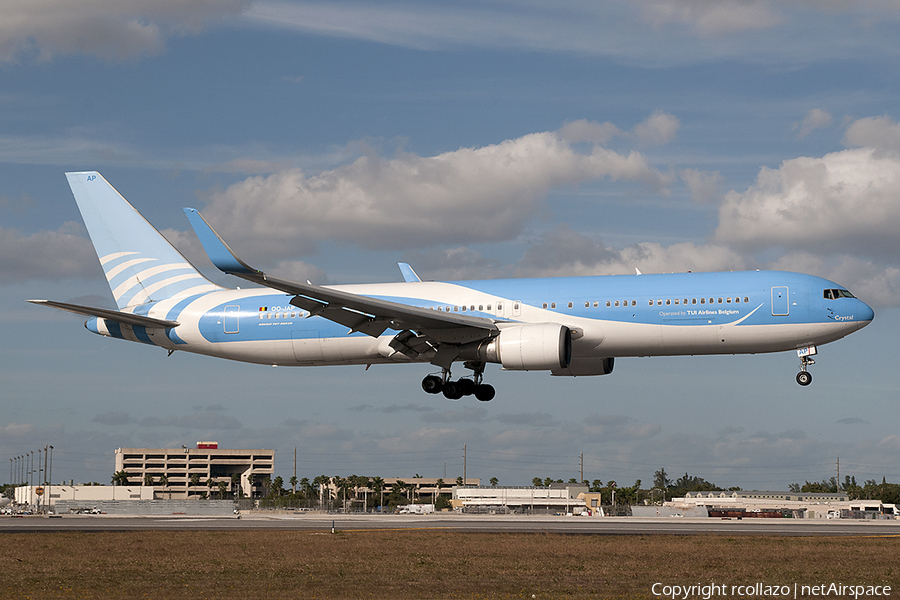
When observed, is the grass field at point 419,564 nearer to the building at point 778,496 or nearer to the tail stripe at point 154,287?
the tail stripe at point 154,287

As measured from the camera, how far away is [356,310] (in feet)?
131

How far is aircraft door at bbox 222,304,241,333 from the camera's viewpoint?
152ft

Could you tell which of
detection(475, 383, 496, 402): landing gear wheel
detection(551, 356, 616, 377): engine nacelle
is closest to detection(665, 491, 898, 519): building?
detection(551, 356, 616, 377): engine nacelle

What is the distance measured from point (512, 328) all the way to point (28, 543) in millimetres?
21843

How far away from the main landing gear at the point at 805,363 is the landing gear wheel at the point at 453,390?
1509 cm

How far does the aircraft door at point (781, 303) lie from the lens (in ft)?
127

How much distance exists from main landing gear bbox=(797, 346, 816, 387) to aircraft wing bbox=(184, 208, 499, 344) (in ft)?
41.7

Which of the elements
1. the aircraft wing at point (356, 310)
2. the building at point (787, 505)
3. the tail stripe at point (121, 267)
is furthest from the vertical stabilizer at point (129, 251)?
the building at point (787, 505)

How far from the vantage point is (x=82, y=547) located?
122ft

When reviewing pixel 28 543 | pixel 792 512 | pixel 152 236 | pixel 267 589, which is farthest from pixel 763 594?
pixel 792 512

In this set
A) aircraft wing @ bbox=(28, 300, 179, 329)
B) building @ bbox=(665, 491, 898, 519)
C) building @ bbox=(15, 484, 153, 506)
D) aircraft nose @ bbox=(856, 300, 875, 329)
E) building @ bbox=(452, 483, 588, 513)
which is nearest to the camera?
aircraft nose @ bbox=(856, 300, 875, 329)

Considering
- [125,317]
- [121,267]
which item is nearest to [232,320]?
[125,317]

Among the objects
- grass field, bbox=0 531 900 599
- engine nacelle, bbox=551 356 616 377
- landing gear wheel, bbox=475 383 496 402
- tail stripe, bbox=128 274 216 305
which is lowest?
grass field, bbox=0 531 900 599

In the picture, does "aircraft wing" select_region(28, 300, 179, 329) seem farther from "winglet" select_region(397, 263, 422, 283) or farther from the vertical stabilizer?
"winglet" select_region(397, 263, 422, 283)
